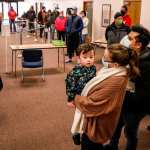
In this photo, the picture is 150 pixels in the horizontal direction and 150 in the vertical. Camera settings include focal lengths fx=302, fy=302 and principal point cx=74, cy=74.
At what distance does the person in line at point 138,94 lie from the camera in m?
2.66

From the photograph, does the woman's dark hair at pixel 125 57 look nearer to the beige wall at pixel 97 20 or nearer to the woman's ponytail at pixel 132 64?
the woman's ponytail at pixel 132 64

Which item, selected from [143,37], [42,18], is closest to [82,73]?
[143,37]

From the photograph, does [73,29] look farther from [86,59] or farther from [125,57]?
[125,57]

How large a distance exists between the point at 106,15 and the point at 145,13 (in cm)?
302

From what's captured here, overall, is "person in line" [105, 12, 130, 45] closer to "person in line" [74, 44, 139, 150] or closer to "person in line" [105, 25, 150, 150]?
"person in line" [105, 25, 150, 150]

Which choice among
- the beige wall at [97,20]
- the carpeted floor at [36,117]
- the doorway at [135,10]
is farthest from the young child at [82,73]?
the beige wall at [97,20]

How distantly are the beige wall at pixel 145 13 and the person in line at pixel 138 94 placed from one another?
6533 mm

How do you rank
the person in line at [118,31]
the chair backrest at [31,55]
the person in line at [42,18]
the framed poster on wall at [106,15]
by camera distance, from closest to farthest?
the person in line at [118,31], the chair backrest at [31,55], the framed poster on wall at [106,15], the person in line at [42,18]

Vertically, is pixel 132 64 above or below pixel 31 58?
above

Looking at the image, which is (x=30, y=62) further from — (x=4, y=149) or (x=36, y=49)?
(x=4, y=149)

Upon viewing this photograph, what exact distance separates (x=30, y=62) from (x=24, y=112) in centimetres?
208

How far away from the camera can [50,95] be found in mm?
5777

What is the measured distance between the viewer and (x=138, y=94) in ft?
8.79

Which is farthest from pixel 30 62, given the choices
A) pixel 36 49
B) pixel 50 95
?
pixel 50 95
